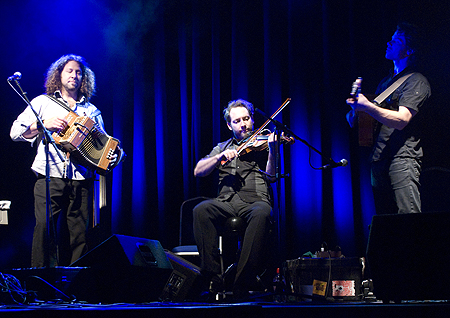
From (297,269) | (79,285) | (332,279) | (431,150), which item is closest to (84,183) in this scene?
(79,285)

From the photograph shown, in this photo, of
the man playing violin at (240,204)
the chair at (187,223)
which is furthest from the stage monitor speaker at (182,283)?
the chair at (187,223)

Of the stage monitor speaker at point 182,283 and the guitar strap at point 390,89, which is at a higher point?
the guitar strap at point 390,89

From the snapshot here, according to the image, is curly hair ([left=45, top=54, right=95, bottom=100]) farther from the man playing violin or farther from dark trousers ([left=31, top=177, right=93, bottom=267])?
the man playing violin

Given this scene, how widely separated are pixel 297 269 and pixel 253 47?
7.13 ft

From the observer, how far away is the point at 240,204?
322 cm

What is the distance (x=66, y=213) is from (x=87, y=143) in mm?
542

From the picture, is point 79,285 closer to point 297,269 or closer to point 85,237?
point 85,237

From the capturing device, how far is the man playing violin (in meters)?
2.89

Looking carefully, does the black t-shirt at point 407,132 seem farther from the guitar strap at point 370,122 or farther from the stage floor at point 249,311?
the stage floor at point 249,311

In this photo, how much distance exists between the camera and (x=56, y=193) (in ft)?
10.1

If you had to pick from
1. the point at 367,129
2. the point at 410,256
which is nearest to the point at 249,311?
the point at 410,256

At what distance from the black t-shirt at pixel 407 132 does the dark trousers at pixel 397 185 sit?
0.18 feet

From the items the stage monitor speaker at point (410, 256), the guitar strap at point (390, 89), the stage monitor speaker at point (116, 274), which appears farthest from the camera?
the guitar strap at point (390, 89)

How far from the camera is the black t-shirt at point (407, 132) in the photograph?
285 centimetres
